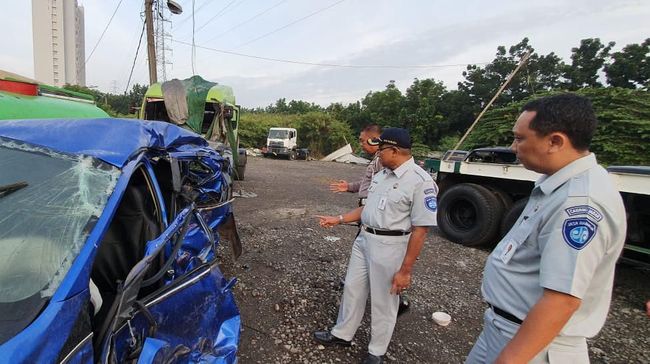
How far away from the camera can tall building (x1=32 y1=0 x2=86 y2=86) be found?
2106 centimetres

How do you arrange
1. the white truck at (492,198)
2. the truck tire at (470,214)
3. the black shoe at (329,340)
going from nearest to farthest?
the black shoe at (329,340) < the white truck at (492,198) < the truck tire at (470,214)

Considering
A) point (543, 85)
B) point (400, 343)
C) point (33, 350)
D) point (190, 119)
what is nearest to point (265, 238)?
point (400, 343)

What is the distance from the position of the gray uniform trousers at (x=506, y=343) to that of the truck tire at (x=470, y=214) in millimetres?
3948

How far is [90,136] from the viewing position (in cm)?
169

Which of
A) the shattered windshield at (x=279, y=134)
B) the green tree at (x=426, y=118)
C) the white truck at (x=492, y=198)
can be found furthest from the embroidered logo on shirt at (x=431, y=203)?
the green tree at (x=426, y=118)

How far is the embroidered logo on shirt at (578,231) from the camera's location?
98 centimetres

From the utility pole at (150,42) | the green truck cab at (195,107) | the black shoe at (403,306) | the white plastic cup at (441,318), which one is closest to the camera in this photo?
the white plastic cup at (441,318)

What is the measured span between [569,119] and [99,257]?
211cm

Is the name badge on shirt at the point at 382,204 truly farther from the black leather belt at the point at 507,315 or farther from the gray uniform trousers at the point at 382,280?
the black leather belt at the point at 507,315

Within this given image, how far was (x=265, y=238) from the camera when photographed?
4.95m

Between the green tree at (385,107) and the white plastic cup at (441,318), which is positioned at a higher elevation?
the green tree at (385,107)

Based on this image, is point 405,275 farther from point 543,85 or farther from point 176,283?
point 543,85

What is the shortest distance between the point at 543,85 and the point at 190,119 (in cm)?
2266

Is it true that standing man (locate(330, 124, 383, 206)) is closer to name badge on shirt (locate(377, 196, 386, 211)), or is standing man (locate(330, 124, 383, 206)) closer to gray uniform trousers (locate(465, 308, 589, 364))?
name badge on shirt (locate(377, 196, 386, 211))
